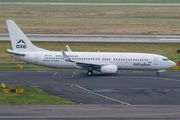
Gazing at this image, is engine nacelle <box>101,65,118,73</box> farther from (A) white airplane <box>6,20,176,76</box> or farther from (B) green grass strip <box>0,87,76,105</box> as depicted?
(B) green grass strip <box>0,87,76,105</box>

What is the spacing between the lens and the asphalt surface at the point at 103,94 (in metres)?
23.9

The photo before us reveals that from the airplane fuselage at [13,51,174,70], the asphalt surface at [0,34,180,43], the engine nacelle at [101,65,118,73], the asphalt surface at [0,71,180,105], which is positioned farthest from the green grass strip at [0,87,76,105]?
the asphalt surface at [0,34,180,43]

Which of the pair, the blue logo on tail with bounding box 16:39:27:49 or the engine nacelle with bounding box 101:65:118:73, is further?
the blue logo on tail with bounding box 16:39:27:49

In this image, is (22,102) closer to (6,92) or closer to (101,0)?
(6,92)

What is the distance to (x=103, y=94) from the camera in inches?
1270

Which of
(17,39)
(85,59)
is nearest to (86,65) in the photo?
(85,59)

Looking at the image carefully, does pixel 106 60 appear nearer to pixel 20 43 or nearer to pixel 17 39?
pixel 20 43

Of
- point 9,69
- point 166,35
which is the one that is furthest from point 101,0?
point 9,69

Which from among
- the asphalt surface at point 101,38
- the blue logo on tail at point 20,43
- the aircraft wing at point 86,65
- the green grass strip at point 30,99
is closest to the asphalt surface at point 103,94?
the green grass strip at point 30,99

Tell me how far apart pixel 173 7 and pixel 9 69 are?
106 m

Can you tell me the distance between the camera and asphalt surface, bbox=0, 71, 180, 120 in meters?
23.9

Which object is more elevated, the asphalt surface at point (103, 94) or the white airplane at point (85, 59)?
the white airplane at point (85, 59)

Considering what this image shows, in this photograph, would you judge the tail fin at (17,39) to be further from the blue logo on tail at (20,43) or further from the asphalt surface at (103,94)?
the asphalt surface at (103,94)

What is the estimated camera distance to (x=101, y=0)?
15550 cm
